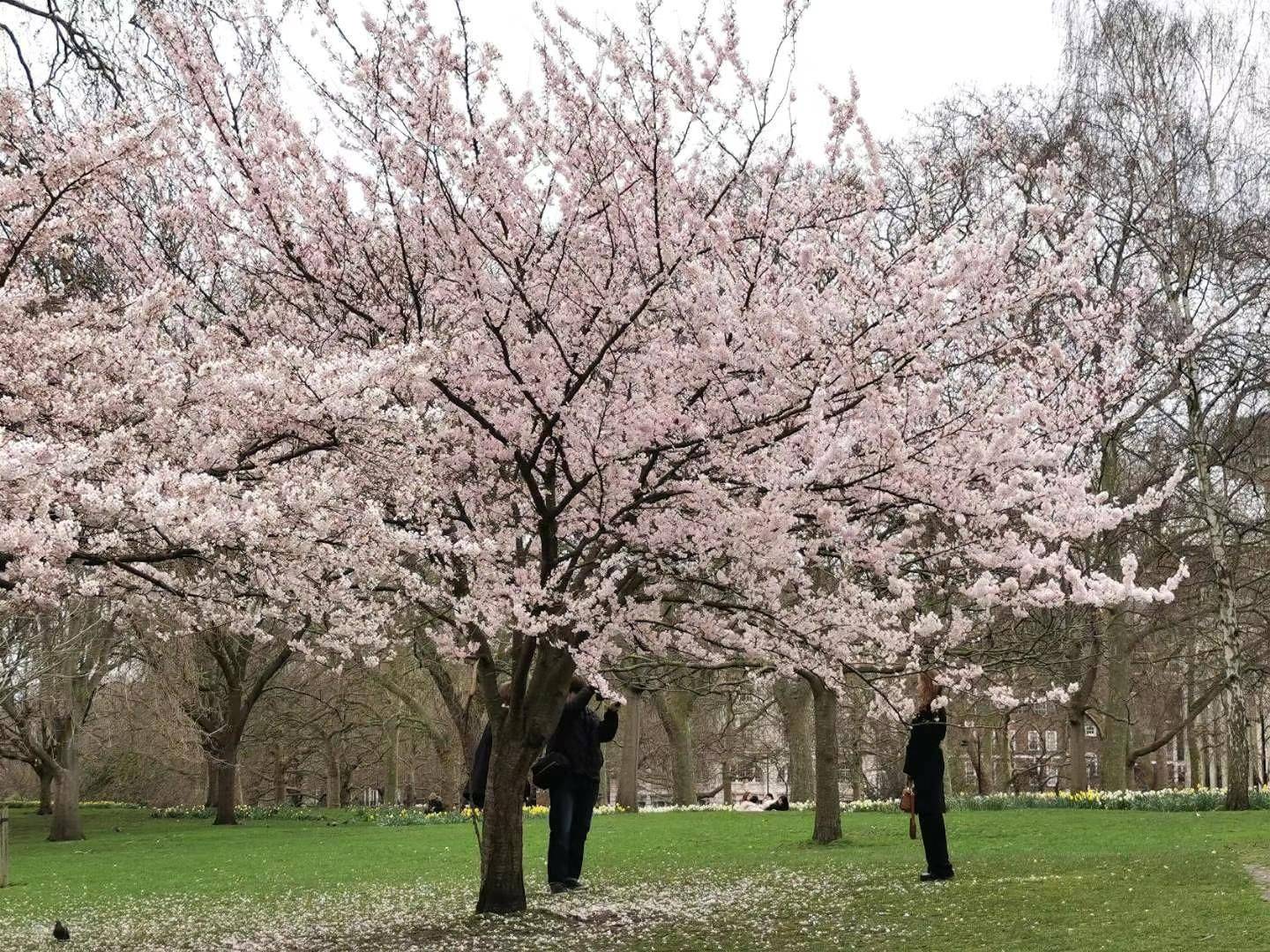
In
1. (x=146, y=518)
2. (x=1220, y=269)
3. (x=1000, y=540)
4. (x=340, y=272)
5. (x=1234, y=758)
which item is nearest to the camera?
(x=146, y=518)

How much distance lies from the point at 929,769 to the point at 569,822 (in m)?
2.94

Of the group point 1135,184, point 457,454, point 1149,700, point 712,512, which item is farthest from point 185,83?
point 1149,700

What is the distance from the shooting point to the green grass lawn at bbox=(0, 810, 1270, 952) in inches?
290

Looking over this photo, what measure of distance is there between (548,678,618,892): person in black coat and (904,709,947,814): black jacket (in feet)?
7.58

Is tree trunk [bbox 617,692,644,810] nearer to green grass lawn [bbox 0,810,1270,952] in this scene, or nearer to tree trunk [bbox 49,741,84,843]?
green grass lawn [bbox 0,810,1270,952]

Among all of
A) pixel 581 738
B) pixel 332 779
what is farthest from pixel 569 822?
pixel 332 779

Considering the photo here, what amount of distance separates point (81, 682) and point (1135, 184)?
19.5 m

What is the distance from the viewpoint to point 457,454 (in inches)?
324

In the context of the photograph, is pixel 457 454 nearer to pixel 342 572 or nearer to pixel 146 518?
pixel 342 572

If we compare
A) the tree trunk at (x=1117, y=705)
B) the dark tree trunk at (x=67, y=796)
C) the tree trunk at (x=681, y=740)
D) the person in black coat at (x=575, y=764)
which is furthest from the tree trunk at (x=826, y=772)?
the tree trunk at (x=681, y=740)

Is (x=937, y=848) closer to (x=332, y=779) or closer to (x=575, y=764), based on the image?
(x=575, y=764)

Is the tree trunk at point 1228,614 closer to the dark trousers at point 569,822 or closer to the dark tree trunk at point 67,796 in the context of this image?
the dark trousers at point 569,822

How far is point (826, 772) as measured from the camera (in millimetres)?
14242

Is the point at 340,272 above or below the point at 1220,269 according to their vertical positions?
below
